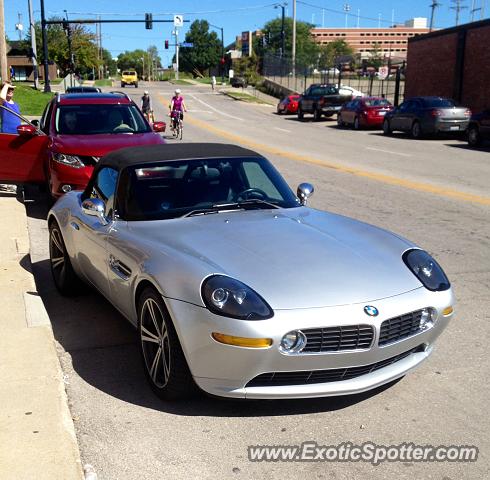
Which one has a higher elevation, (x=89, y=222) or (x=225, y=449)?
(x=89, y=222)

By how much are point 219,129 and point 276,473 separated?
90.3ft

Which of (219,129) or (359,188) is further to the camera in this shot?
(219,129)

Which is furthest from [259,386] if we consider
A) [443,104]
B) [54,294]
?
[443,104]

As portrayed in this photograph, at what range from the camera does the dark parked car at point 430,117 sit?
2553 cm

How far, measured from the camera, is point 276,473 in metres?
3.22

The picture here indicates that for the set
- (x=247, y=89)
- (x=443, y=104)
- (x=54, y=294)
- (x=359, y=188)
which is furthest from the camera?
(x=247, y=89)

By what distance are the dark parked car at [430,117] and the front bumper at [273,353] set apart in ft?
76.7

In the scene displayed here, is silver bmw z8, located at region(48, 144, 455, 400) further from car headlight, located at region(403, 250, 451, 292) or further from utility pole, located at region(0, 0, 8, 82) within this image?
utility pole, located at region(0, 0, 8, 82)

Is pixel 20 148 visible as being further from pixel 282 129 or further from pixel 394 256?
pixel 282 129

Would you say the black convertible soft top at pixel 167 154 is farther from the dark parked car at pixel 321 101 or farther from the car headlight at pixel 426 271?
the dark parked car at pixel 321 101

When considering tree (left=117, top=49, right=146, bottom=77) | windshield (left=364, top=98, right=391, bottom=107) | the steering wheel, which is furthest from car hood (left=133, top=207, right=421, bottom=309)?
tree (left=117, top=49, right=146, bottom=77)

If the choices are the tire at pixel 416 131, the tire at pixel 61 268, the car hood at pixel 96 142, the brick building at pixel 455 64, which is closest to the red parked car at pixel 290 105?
the brick building at pixel 455 64

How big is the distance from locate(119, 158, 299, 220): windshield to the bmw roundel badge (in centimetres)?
167

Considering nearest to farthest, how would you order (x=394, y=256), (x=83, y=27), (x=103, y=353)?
(x=394, y=256) → (x=103, y=353) → (x=83, y=27)
